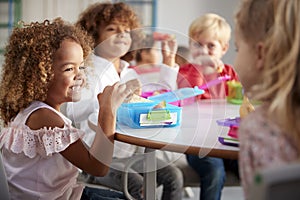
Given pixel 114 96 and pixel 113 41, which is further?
pixel 113 41

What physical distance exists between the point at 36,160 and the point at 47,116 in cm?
13

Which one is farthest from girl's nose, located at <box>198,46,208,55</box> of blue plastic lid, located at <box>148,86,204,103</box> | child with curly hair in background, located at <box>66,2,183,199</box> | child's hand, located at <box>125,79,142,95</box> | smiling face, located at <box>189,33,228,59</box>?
child's hand, located at <box>125,79,142,95</box>

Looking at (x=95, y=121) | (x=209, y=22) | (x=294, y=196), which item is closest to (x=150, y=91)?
(x=95, y=121)

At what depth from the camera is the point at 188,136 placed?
4.99 ft

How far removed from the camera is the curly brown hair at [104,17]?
2322 millimetres

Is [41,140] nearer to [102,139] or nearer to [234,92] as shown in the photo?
[102,139]

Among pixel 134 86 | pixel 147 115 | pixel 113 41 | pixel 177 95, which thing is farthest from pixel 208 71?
pixel 147 115

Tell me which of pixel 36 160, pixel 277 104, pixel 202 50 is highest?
pixel 277 104

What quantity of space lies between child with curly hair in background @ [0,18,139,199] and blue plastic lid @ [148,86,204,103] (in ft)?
0.63

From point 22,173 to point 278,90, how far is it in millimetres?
866

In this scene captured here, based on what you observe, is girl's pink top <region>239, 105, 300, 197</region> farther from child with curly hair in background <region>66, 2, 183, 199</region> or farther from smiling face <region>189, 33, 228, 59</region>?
smiling face <region>189, 33, 228, 59</region>

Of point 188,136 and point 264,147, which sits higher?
point 264,147

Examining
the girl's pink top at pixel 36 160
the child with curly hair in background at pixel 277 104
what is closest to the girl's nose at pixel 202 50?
the girl's pink top at pixel 36 160

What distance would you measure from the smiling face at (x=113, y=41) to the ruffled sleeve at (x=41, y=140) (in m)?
0.65
